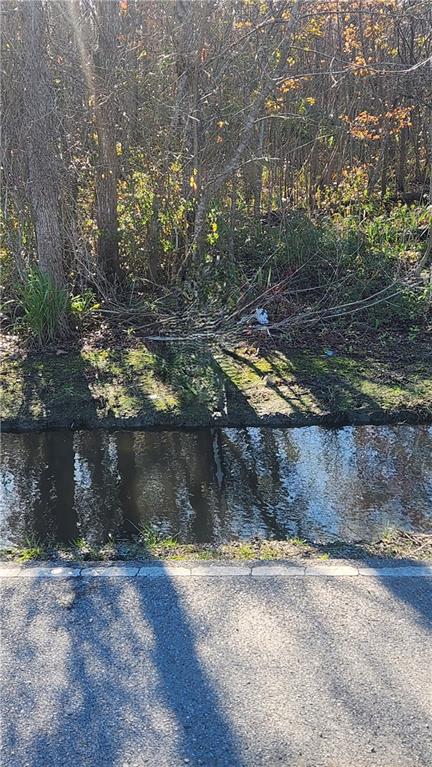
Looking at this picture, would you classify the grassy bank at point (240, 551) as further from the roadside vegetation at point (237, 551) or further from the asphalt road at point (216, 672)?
the asphalt road at point (216, 672)

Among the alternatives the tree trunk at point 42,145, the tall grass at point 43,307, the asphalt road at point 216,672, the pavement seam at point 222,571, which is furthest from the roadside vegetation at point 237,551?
the tree trunk at point 42,145

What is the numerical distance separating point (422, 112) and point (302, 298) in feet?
13.8

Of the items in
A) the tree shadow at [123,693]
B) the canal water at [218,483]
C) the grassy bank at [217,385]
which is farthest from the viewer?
the grassy bank at [217,385]

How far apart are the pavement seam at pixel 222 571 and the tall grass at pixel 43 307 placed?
4090 millimetres

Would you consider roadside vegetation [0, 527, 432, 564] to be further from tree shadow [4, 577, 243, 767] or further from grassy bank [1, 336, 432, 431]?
grassy bank [1, 336, 432, 431]

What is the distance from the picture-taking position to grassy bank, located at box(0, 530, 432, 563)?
379 centimetres

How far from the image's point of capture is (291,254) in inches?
356

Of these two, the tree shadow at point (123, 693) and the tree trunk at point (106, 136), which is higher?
the tree trunk at point (106, 136)

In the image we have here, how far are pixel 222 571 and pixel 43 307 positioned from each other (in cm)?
452

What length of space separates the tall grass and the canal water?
1.80m

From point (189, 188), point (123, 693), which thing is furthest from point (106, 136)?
point (123, 693)

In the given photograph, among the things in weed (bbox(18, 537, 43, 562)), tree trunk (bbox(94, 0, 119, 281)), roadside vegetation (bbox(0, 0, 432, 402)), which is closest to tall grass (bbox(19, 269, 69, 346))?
roadside vegetation (bbox(0, 0, 432, 402))

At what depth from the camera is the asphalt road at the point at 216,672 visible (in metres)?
2.47

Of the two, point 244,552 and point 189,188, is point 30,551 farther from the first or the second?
point 189,188
